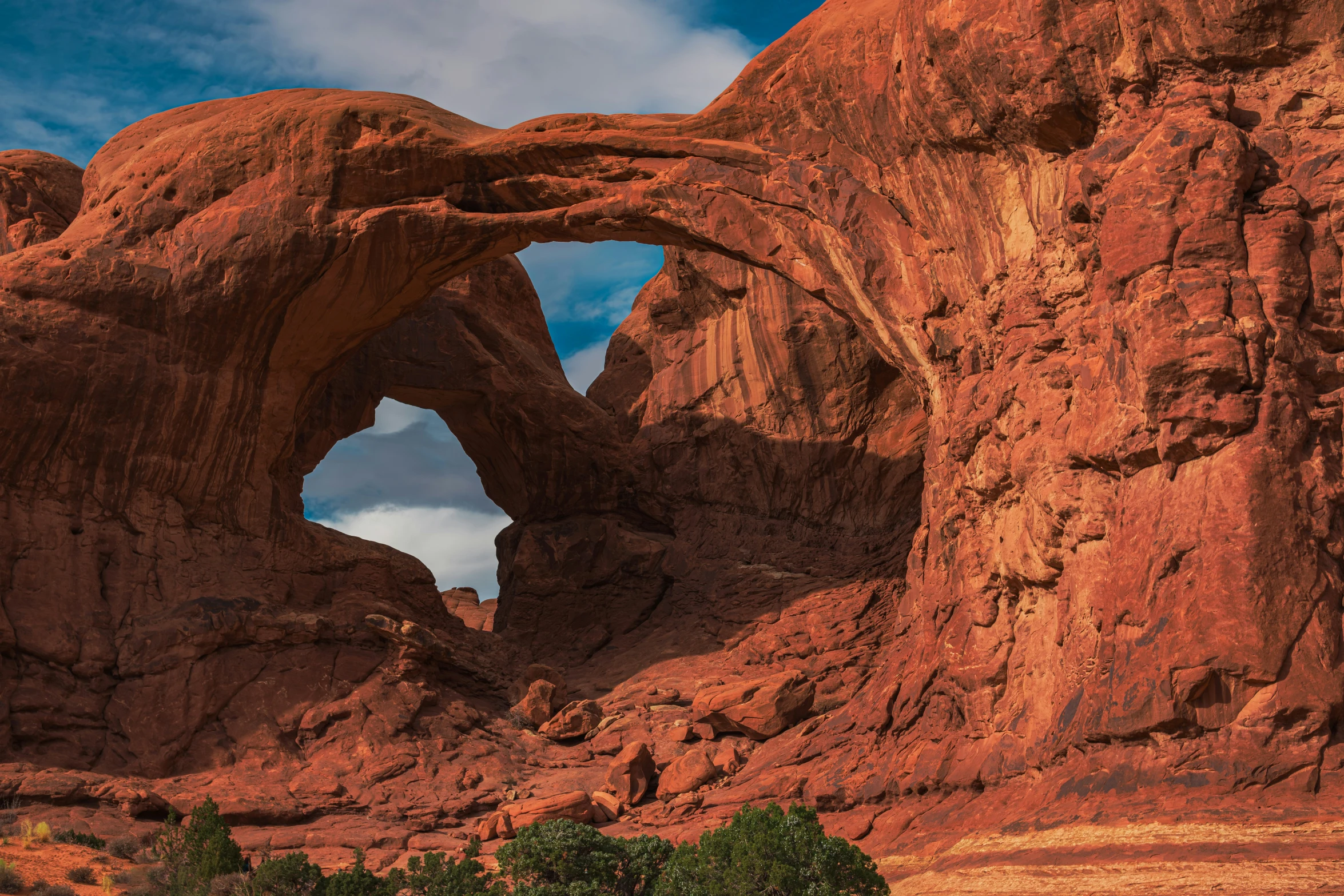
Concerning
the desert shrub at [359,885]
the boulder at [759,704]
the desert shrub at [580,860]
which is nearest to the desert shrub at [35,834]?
the desert shrub at [359,885]

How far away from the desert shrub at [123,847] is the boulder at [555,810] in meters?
5.06

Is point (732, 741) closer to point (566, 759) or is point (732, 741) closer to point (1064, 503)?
point (566, 759)

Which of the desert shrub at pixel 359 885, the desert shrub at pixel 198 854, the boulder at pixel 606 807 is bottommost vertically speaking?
the boulder at pixel 606 807

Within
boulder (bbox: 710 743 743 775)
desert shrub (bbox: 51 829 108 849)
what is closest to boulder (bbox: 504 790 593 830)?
boulder (bbox: 710 743 743 775)

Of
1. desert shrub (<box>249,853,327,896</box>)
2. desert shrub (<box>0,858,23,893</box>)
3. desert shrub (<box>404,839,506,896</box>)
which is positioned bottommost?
desert shrub (<box>404,839,506,896</box>)

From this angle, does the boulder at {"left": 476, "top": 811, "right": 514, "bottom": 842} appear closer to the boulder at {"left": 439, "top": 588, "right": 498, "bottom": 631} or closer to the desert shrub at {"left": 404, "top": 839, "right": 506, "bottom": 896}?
the desert shrub at {"left": 404, "top": 839, "right": 506, "bottom": 896}

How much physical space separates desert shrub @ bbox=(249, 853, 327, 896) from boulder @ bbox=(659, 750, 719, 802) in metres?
5.67

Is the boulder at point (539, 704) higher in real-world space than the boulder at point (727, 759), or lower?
higher

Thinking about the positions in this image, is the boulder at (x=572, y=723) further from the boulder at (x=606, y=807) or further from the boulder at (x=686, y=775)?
the boulder at (x=686, y=775)

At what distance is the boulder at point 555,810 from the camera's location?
1683cm

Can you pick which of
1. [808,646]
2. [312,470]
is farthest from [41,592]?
[808,646]

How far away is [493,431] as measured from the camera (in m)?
27.9

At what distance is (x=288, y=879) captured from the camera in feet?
43.2

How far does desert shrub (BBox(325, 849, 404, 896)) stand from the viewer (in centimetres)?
1291
